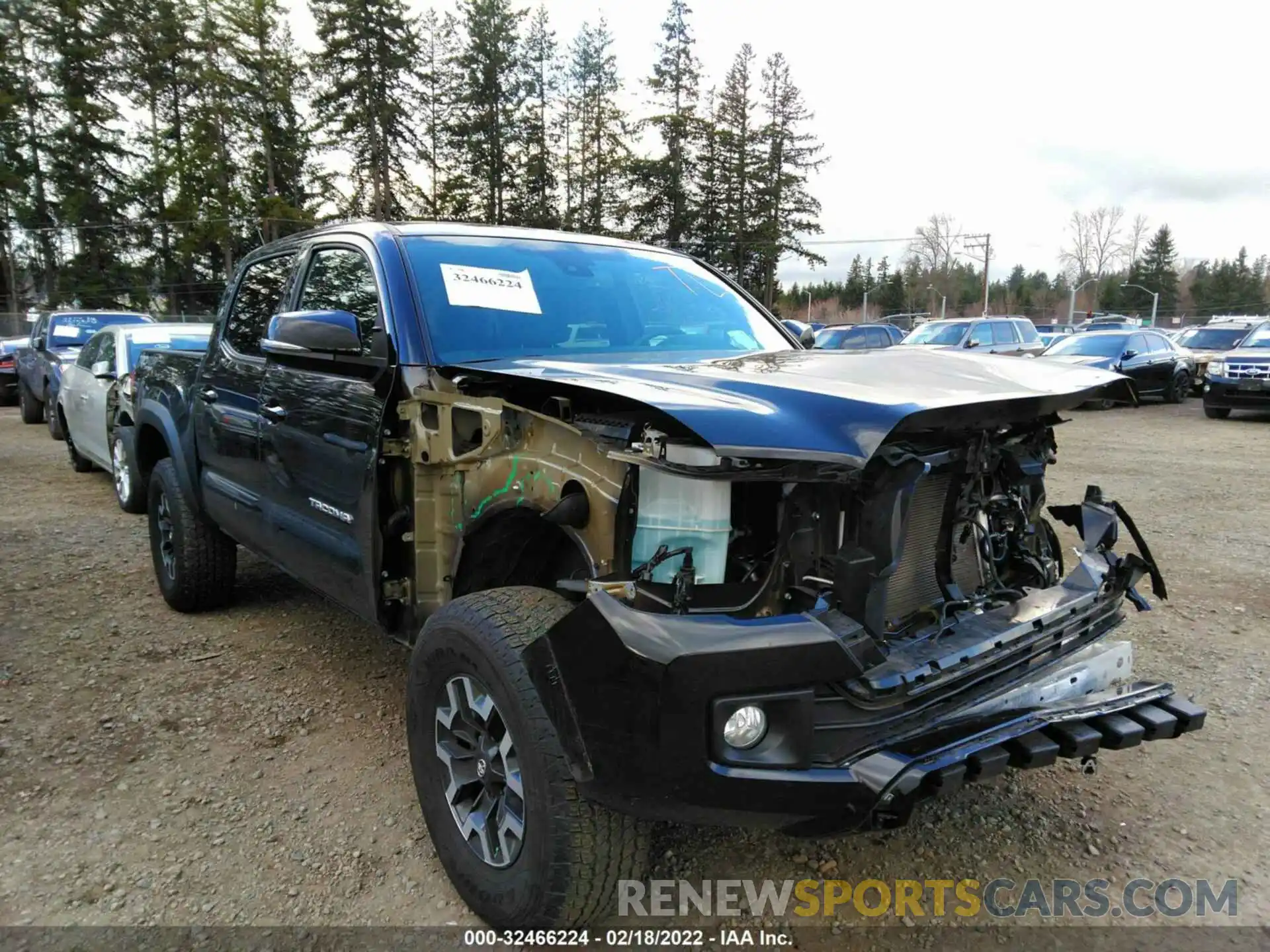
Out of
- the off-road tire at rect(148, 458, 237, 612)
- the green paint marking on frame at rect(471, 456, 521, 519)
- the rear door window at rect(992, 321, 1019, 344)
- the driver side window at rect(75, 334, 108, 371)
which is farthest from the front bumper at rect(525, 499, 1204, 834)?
the rear door window at rect(992, 321, 1019, 344)

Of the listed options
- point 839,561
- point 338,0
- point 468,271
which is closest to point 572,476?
point 839,561

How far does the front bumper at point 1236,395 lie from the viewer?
13219 millimetres

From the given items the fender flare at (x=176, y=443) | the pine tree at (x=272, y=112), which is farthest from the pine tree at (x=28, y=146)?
the fender flare at (x=176, y=443)

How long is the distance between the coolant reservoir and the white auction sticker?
1237mm

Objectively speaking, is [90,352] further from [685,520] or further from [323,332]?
[685,520]

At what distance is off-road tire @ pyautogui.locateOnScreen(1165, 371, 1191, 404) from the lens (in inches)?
656

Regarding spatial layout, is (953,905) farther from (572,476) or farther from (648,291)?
(648,291)

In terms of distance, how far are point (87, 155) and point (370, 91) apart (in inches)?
539

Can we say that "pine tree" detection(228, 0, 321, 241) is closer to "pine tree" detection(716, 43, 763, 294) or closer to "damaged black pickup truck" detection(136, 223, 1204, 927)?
"pine tree" detection(716, 43, 763, 294)

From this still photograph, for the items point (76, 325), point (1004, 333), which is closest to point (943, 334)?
point (1004, 333)

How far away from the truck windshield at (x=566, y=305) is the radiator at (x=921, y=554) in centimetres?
103

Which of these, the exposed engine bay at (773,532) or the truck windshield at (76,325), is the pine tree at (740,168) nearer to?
the truck windshield at (76,325)

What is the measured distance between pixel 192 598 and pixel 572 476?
326cm

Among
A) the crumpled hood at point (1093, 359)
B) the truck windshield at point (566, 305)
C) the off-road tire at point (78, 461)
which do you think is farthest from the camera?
the crumpled hood at point (1093, 359)
